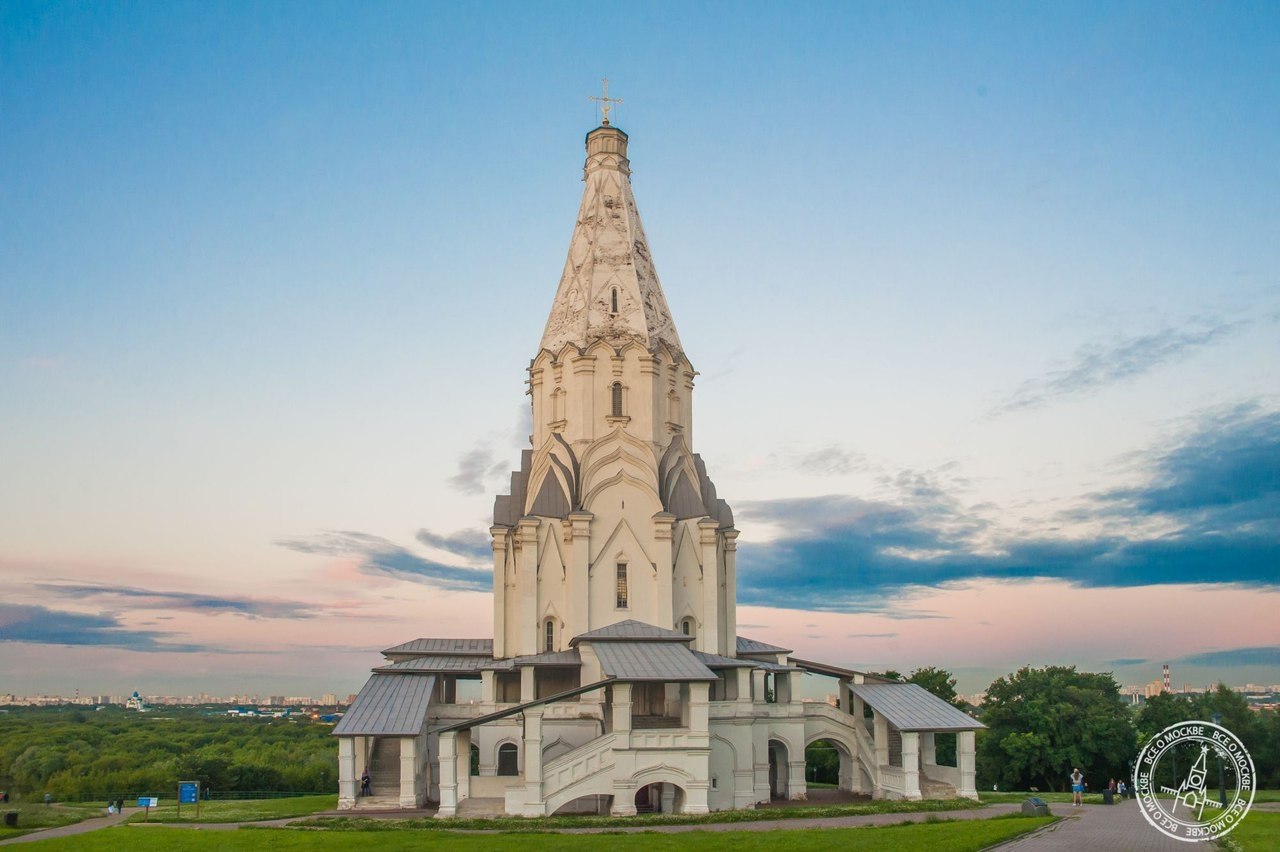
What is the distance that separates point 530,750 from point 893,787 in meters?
11.1

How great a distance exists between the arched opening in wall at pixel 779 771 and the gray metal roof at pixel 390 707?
11273 mm

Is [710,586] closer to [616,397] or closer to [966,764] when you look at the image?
[616,397]

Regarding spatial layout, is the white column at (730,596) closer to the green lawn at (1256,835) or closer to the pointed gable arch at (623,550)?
the pointed gable arch at (623,550)

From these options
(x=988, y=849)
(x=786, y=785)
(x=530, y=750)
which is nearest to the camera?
(x=988, y=849)

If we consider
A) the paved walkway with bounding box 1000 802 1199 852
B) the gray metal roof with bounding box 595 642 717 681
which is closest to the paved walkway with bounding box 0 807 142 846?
the gray metal roof with bounding box 595 642 717 681

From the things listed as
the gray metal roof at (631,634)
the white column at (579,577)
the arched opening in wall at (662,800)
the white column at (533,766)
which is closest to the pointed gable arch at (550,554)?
the white column at (579,577)

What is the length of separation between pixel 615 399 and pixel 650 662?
11.4 meters

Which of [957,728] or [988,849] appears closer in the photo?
[988,849]

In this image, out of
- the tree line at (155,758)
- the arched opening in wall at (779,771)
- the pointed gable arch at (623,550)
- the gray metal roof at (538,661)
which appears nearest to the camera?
the gray metal roof at (538,661)

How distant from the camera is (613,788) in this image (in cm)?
2770

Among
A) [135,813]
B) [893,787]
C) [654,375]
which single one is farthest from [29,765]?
[893,787]

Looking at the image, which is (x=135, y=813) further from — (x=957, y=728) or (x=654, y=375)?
(x=957, y=728)

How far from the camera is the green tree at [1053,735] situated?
4062 centimetres

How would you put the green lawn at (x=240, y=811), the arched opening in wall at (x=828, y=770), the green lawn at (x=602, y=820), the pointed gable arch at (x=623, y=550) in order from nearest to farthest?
1. the green lawn at (x=602, y=820)
2. the green lawn at (x=240, y=811)
3. the arched opening in wall at (x=828, y=770)
4. the pointed gable arch at (x=623, y=550)
